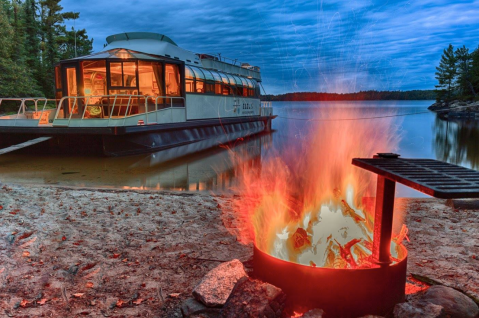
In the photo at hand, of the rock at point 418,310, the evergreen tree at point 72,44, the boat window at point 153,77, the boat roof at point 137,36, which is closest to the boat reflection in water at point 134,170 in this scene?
the boat window at point 153,77

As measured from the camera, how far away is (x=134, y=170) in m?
11.2

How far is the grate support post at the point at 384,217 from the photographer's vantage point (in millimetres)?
2703

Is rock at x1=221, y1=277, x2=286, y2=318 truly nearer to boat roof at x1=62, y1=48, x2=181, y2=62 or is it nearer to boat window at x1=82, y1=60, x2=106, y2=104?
boat roof at x1=62, y1=48, x2=181, y2=62

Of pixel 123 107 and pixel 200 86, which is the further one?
pixel 200 86

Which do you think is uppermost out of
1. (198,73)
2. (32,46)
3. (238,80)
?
(32,46)

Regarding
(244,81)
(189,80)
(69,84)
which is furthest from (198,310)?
(244,81)

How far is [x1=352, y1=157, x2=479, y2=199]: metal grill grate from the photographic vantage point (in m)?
2.12

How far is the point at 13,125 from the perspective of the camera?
1448 centimetres

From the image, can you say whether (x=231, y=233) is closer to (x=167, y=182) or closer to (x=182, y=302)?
(x=182, y=302)

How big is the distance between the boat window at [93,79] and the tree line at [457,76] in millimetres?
70068

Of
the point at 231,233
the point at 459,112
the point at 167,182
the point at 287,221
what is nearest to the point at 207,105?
the point at 167,182

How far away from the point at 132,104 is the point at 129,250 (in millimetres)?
12627

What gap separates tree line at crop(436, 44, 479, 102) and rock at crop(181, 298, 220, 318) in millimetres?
78112

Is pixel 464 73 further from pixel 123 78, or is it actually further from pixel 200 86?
pixel 123 78
